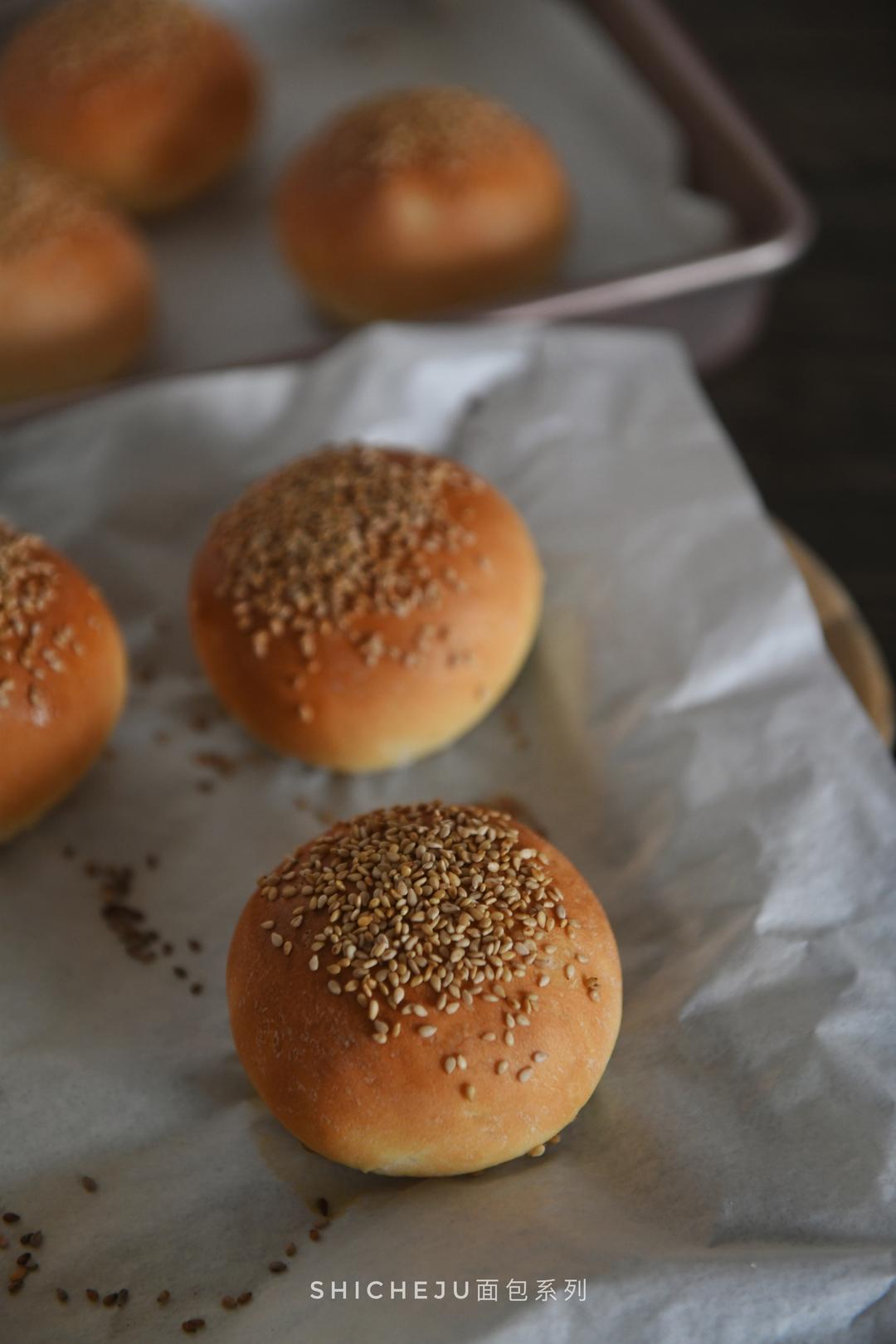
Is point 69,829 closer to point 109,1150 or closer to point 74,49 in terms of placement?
point 109,1150

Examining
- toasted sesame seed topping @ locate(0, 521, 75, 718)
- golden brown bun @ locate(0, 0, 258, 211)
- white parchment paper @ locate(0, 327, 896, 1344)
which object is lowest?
white parchment paper @ locate(0, 327, 896, 1344)

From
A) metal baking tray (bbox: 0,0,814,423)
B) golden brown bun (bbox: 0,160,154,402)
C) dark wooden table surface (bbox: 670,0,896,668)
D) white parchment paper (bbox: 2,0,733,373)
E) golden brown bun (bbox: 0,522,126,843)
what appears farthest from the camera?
dark wooden table surface (bbox: 670,0,896,668)

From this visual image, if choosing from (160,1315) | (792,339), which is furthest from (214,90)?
(160,1315)

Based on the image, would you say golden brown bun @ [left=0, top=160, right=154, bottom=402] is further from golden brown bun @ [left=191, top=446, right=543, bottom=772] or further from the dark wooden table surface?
the dark wooden table surface

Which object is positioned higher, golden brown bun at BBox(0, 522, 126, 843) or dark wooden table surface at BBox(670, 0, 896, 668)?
golden brown bun at BBox(0, 522, 126, 843)

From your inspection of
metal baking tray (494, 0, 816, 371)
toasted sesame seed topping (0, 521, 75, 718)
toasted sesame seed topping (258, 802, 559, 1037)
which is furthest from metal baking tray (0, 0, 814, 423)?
toasted sesame seed topping (258, 802, 559, 1037)

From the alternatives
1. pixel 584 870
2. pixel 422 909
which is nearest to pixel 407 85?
pixel 584 870

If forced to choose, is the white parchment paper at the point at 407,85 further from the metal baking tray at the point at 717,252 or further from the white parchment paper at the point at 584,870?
the white parchment paper at the point at 584,870

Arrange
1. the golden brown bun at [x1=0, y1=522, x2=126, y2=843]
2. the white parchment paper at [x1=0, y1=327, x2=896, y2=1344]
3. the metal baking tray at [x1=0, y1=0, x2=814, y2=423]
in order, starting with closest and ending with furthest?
1. the white parchment paper at [x1=0, y1=327, x2=896, y2=1344]
2. the golden brown bun at [x1=0, y1=522, x2=126, y2=843]
3. the metal baking tray at [x1=0, y1=0, x2=814, y2=423]
